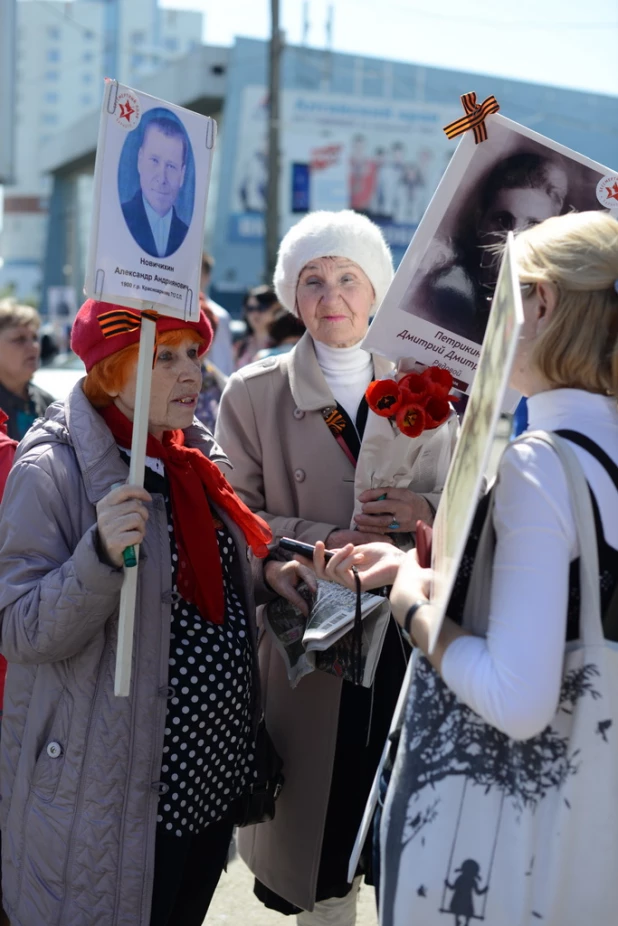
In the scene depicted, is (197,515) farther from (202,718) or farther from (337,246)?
(337,246)

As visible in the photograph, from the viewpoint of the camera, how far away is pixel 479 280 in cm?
246

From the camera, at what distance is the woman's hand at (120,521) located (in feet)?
6.72

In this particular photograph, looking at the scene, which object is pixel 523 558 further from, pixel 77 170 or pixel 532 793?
pixel 77 170

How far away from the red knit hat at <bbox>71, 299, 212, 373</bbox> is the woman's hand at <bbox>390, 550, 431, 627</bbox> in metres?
0.86

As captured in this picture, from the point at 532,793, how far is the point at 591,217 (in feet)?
2.95

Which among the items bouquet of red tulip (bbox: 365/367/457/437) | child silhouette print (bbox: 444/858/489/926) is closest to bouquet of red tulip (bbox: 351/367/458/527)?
bouquet of red tulip (bbox: 365/367/457/437)

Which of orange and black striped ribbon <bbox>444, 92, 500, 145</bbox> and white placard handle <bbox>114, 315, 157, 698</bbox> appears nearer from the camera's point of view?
white placard handle <bbox>114, 315, 157, 698</bbox>

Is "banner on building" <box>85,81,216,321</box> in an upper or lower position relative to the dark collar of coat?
upper

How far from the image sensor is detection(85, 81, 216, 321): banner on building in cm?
203

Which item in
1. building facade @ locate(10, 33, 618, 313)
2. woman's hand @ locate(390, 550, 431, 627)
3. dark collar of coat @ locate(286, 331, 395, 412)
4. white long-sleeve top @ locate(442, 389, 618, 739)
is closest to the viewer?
white long-sleeve top @ locate(442, 389, 618, 739)

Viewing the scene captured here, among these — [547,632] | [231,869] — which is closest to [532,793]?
[547,632]

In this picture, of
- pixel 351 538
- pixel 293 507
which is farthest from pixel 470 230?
pixel 293 507

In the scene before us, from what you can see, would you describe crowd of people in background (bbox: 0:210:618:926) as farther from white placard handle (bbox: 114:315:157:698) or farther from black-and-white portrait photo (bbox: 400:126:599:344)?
black-and-white portrait photo (bbox: 400:126:599:344)

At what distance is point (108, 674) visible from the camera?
7.14ft
